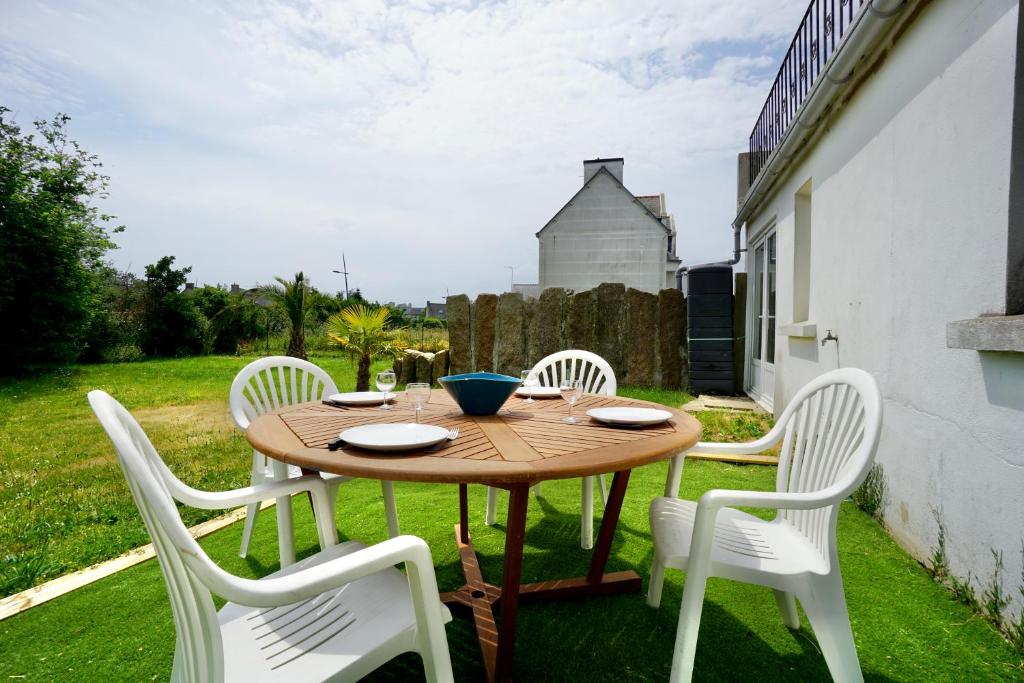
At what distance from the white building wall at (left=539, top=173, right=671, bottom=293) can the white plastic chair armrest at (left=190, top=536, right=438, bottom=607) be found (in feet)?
38.8

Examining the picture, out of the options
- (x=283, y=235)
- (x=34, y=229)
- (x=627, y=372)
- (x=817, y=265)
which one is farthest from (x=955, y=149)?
(x=283, y=235)

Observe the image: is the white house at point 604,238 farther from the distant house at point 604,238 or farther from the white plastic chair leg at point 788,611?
the white plastic chair leg at point 788,611

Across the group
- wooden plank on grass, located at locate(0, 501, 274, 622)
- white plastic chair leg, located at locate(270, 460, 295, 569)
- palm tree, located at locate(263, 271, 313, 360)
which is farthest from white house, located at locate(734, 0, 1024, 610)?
palm tree, located at locate(263, 271, 313, 360)

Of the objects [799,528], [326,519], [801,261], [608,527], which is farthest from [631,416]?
[801,261]

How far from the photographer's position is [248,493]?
131cm

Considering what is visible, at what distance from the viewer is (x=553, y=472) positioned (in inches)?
41.6

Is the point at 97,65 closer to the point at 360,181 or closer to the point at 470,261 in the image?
the point at 360,181

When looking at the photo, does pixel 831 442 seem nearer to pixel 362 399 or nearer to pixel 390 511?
pixel 390 511

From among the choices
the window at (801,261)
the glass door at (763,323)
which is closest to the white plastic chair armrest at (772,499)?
the window at (801,261)

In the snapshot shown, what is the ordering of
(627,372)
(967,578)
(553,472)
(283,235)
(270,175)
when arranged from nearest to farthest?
(553,472) < (967,578) < (627,372) < (270,175) < (283,235)

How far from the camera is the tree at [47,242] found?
7871 millimetres

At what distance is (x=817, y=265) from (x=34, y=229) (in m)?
11.1

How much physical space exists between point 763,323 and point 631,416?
456 centimetres

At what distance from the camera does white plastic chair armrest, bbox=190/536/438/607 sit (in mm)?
704
